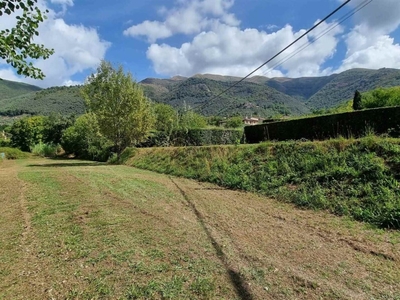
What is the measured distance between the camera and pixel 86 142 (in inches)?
1291

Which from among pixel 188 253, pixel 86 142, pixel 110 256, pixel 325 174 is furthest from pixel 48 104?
pixel 188 253

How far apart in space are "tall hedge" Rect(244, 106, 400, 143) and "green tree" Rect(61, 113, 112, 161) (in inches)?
572

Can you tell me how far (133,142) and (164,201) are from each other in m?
16.9

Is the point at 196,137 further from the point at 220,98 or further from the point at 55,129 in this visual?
the point at 220,98

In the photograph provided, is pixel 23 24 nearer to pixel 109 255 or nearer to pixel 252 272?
pixel 109 255

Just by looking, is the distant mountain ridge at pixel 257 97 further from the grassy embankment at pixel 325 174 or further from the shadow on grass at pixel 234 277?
the shadow on grass at pixel 234 277

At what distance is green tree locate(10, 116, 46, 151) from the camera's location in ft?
157

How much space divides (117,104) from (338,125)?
15703 millimetres

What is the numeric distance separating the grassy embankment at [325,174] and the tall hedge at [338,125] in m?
2.10

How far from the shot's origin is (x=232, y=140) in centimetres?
2481

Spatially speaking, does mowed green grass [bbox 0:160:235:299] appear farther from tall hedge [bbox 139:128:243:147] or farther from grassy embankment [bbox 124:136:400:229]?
tall hedge [bbox 139:128:243:147]

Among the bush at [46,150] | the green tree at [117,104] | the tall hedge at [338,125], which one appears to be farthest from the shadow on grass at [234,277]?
the bush at [46,150]

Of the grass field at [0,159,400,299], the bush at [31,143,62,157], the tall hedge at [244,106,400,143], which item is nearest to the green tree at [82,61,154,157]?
the tall hedge at [244,106,400,143]

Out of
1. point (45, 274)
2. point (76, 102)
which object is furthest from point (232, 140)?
point (76, 102)
